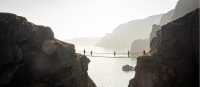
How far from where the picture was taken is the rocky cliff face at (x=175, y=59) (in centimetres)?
1754

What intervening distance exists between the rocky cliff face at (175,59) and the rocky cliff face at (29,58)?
10.9 meters

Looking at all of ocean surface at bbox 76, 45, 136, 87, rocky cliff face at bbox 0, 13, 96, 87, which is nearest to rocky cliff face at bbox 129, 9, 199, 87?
ocean surface at bbox 76, 45, 136, 87

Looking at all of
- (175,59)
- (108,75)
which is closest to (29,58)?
(175,59)

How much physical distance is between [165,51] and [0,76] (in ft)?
67.8

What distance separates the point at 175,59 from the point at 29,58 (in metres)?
18.1

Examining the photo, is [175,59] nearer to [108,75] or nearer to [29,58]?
[29,58]

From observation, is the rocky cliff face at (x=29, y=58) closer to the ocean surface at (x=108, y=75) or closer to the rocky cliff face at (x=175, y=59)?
the ocean surface at (x=108, y=75)

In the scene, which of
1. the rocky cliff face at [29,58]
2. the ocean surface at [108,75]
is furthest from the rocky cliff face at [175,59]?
the rocky cliff face at [29,58]

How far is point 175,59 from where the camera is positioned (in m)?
19.7

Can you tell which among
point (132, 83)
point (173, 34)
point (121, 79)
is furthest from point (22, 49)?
point (121, 79)

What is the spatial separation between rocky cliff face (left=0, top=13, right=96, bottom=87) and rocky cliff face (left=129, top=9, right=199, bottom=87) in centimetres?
1093

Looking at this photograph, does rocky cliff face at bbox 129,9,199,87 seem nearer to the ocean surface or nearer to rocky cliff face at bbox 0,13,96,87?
the ocean surface

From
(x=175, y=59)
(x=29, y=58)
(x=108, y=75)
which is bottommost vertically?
(x=108, y=75)

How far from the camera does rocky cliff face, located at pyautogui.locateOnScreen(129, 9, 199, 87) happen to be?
57.5ft
